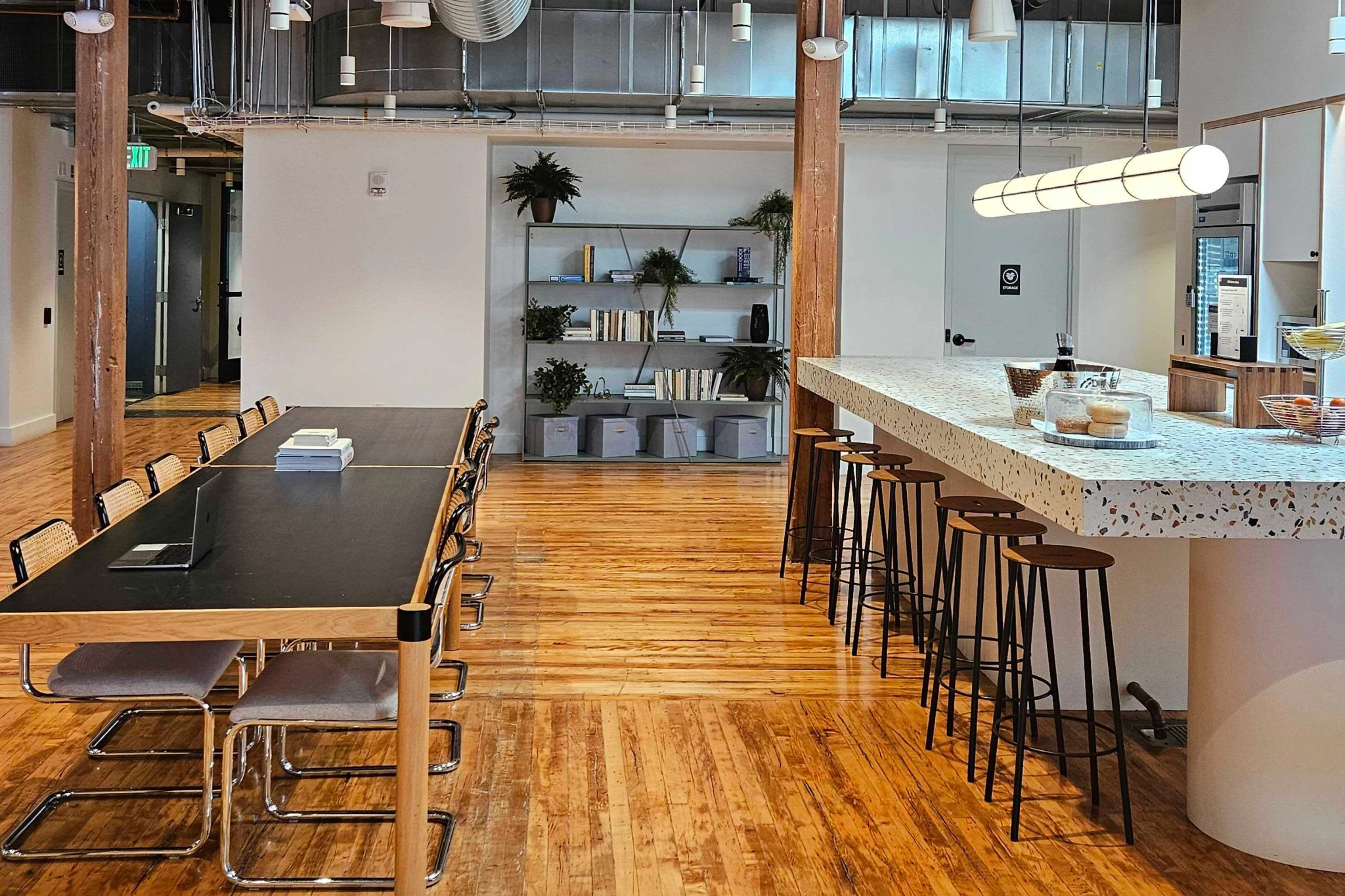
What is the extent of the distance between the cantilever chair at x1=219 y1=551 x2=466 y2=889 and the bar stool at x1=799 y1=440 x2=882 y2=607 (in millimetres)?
2840

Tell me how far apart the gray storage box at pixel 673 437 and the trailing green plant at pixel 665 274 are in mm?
884

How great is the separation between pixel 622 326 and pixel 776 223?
1566 millimetres

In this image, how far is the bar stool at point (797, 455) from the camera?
21.6 ft

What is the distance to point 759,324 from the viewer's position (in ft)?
35.7

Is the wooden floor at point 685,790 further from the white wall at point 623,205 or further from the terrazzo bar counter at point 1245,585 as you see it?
the white wall at point 623,205

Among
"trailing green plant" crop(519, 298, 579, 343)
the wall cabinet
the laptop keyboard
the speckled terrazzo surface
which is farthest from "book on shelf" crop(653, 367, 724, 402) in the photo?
the laptop keyboard

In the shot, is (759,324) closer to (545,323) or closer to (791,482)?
(545,323)

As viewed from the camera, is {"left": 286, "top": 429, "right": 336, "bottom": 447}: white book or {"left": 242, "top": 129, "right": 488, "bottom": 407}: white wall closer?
{"left": 286, "top": 429, "right": 336, "bottom": 447}: white book

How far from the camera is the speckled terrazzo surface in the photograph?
282cm

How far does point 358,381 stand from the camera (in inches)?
420

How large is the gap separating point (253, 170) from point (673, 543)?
5307 millimetres

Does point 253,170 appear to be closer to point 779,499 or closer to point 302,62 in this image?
point 302,62

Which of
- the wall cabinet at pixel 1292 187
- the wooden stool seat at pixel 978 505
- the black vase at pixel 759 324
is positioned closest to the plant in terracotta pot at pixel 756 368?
the black vase at pixel 759 324

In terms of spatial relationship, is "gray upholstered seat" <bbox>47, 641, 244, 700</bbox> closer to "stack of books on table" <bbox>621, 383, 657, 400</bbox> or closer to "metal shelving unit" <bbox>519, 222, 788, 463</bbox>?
"metal shelving unit" <bbox>519, 222, 788, 463</bbox>
